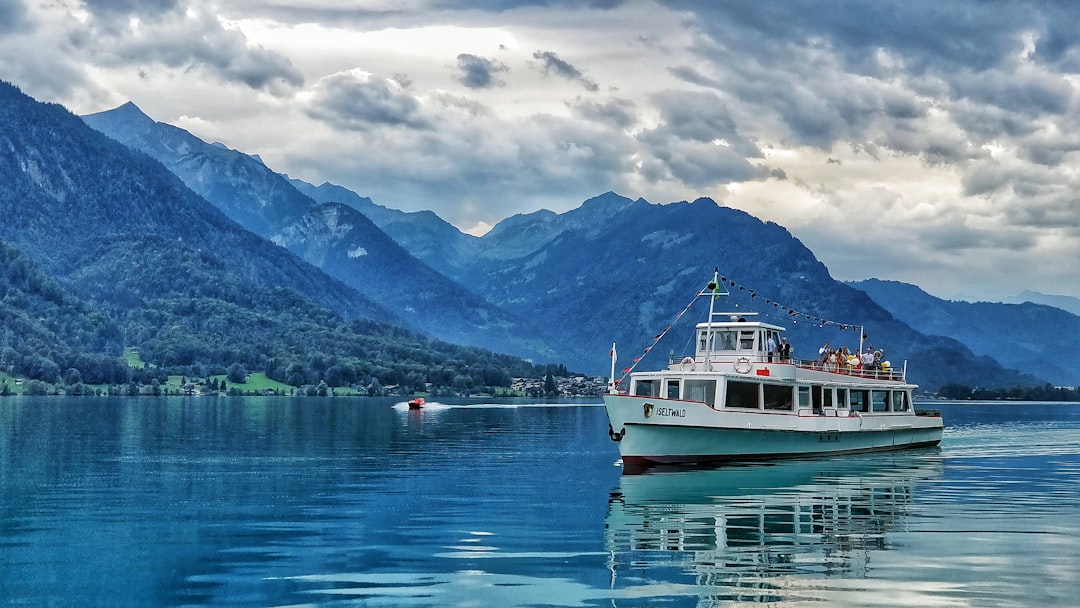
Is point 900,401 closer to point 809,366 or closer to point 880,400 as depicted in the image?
point 880,400

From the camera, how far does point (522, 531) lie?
123ft

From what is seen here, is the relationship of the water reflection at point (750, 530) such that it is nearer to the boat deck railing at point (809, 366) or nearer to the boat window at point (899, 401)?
the boat deck railing at point (809, 366)

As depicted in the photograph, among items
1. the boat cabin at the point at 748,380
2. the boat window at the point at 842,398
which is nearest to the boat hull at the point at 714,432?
the boat cabin at the point at 748,380

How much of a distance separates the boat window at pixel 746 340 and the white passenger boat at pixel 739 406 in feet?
0.21

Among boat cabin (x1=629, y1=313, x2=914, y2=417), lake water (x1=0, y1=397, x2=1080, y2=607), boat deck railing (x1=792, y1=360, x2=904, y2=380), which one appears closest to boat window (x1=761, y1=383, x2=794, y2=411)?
boat cabin (x1=629, y1=313, x2=914, y2=417)

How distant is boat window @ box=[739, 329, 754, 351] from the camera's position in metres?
72.9

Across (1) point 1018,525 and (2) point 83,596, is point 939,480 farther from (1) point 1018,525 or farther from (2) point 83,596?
(2) point 83,596

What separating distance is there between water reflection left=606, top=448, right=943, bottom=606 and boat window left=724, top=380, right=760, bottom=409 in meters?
5.23

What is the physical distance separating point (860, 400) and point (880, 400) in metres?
4.70

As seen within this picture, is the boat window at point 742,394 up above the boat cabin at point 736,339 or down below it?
below

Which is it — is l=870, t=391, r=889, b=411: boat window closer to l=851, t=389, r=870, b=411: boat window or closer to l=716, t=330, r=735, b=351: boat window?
l=851, t=389, r=870, b=411: boat window

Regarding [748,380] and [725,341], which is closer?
[748,380]

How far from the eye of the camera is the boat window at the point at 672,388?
68562mm

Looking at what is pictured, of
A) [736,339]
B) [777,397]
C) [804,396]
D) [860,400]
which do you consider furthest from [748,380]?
[860,400]
